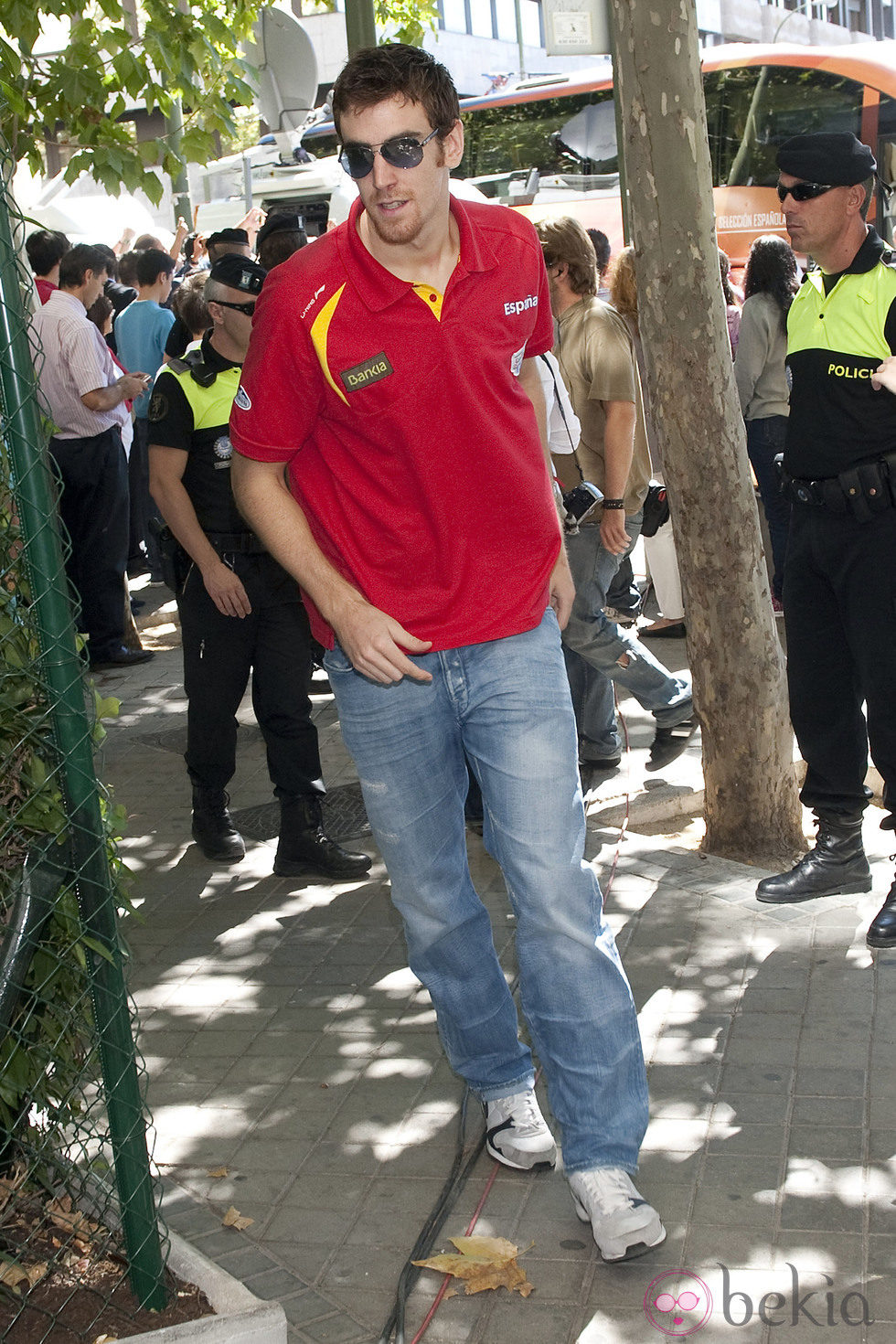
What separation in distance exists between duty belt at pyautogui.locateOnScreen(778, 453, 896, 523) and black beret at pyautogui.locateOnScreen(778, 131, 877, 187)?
0.83 m

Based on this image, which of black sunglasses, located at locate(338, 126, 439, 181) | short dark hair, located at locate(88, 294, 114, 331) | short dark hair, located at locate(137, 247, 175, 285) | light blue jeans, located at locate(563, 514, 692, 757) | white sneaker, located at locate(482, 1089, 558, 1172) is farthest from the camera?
short dark hair, located at locate(137, 247, 175, 285)

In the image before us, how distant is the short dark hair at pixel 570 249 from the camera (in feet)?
20.4

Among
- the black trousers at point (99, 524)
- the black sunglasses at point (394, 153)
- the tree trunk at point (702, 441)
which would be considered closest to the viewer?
the black sunglasses at point (394, 153)

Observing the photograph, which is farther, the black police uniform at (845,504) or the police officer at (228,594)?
the police officer at (228,594)

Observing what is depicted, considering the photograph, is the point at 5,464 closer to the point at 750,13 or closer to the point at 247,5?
the point at 247,5

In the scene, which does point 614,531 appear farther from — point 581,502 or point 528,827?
point 528,827

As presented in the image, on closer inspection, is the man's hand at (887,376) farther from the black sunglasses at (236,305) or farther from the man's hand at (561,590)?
the black sunglasses at (236,305)

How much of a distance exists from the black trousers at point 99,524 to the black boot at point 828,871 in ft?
18.6

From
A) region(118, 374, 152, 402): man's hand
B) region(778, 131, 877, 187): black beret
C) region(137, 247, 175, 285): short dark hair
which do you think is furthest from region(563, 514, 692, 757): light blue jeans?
region(137, 247, 175, 285): short dark hair

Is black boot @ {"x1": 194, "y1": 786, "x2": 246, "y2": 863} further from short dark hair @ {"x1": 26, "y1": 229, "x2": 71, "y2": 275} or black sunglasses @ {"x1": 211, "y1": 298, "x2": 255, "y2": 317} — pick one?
short dark hair @ {"x1": 26, "y1": 229, "x2": 71, "y2": 275}

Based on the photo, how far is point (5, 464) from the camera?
2938 millimetres

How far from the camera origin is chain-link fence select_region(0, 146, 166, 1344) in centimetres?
274

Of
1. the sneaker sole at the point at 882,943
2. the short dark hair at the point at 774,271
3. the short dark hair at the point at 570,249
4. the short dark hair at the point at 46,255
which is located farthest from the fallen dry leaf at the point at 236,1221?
the short dark hair at the point at 46,255

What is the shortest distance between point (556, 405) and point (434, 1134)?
2748mm
